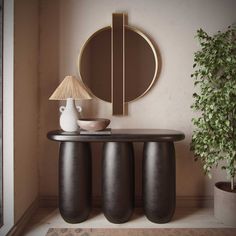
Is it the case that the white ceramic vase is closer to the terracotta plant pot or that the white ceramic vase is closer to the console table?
the console table

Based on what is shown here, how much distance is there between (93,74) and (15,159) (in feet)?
3.29

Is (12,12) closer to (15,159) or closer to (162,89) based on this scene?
(15,159)

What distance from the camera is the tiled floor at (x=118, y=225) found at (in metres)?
1.82

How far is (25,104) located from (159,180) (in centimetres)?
124

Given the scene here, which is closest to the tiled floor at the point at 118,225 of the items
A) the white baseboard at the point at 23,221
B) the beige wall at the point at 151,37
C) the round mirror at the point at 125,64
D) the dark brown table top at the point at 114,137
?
the white baseboard at the point at 23,221

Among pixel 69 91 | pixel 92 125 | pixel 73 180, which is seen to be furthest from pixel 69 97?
pixel 73 180

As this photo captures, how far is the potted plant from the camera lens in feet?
6.05

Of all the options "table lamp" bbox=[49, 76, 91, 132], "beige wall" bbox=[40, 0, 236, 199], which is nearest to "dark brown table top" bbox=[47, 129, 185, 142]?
"table lamp" bbox=[49, 76, 91, 132]

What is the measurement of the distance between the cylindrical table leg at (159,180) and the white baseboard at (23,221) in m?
0.99

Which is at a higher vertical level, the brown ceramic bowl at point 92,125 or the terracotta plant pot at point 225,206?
the brown ceramic bowl at point 92,125

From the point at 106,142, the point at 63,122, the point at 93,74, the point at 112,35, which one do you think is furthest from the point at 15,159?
the point at 112,35

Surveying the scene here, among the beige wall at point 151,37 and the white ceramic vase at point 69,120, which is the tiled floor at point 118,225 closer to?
the beige wall at point 151,37

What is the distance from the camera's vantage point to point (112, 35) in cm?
213

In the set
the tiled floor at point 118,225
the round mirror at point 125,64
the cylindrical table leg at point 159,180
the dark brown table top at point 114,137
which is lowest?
the tiled floor at point 118,225
